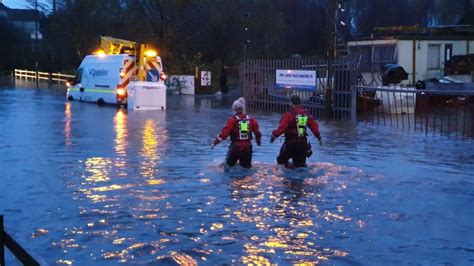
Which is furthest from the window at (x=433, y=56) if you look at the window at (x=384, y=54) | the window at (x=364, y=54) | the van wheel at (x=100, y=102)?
the van wheel at (x=100, y=102)

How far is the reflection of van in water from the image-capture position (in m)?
28.1

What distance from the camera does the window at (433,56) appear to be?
3584cm

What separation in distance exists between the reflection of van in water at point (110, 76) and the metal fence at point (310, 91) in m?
3.80

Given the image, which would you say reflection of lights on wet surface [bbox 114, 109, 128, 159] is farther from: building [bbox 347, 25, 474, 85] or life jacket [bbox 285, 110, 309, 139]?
building [bbox 347, 25, 474, 85]

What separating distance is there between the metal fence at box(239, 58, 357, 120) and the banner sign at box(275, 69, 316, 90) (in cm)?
19

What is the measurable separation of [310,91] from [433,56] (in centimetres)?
1476

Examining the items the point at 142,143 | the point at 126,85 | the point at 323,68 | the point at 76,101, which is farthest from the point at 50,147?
the point at 76,101

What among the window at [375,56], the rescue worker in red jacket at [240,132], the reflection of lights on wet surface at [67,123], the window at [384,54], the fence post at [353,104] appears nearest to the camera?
the rescue worker in red jacket at [240,132]

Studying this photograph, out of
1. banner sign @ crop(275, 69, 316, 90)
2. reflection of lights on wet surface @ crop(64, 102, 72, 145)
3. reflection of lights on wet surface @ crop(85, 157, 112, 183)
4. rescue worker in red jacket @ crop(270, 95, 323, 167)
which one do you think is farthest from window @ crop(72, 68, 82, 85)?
rescue worker in red jacket @ crop(270, 95, 323, 167)

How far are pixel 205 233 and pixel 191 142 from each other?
26.8 feet

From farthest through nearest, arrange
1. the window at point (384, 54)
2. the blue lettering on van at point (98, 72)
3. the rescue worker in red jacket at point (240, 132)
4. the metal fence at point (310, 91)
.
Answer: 1. the window at point (384, 54)
2. the blue lettering on van at point (98, 72)
3. the metal fence at point (310, 91)
4. the rescue worker in red jacket at point (240, 132)

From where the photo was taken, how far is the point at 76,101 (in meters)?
31.7

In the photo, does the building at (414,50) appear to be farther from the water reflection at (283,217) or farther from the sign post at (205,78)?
the water reflection at (283,217)

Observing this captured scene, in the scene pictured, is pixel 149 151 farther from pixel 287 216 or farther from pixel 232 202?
pixel 287 216
